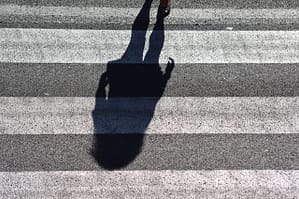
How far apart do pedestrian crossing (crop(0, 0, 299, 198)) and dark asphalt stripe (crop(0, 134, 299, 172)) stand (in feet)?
0.04

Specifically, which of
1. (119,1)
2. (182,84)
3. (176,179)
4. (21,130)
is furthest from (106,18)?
(176,179)

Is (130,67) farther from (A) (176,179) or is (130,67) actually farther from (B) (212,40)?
(A) (176,179)

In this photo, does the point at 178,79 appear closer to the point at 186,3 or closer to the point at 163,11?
the point at 163,11

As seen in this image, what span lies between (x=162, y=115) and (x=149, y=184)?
1.19m

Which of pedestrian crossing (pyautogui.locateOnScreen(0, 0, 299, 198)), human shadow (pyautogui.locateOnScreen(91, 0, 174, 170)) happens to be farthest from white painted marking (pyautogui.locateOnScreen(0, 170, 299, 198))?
human shadow (pyautogui.locateOnScreen(91, 0, 174, 170))

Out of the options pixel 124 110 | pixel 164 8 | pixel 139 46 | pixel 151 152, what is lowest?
pixel 151 152

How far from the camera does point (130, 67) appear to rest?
8.82 m

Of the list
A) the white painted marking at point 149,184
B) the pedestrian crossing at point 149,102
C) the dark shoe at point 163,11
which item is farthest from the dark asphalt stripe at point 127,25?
the white painted marking at point 149,184

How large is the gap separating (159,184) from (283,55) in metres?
2.99

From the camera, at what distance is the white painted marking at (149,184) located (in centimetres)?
703

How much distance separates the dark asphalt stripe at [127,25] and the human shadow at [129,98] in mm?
291

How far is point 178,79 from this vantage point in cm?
866

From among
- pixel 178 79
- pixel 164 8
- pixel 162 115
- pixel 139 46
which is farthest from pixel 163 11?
pixel 162 115

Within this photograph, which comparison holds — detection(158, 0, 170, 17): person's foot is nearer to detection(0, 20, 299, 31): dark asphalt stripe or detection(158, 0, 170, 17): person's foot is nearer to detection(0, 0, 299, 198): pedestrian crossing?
detection(0, 0, 299, 198): pedestrian crossing
